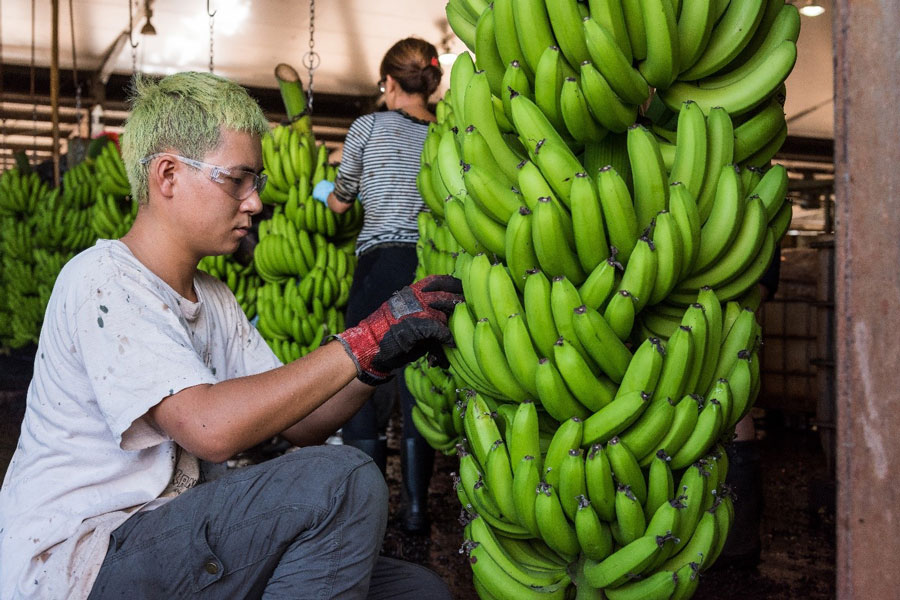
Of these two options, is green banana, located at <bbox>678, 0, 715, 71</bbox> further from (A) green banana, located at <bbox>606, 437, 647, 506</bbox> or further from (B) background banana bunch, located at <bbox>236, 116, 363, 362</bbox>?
(B) background banana bunch, located at <bbox>236, 116, 363, 362</bbox>

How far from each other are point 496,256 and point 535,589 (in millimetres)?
631

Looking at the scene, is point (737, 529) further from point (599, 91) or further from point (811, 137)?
point (811, 137)

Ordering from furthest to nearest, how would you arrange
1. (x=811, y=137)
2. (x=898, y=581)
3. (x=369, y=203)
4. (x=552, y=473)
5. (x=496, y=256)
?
(x=811, y=137) < (x=369, y=203) < (x=496, y=256) < (x=552, y=473) < (x=898, y=581)

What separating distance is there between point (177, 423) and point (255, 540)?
278 millimetres

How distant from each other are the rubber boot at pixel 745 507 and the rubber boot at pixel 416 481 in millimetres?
1324

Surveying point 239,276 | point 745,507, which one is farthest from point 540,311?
point 239,276

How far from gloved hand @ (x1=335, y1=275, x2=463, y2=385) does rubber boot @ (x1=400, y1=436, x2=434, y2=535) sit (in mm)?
2057

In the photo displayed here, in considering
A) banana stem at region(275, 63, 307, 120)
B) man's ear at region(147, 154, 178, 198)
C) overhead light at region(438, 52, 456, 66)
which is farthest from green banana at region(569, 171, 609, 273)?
overhead light at region(438, 52, 456, 66)

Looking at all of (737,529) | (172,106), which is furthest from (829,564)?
(172,106)

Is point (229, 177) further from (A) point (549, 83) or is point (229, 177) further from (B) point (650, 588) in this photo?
(B) point (650, 588)

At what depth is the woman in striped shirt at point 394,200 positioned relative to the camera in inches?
147

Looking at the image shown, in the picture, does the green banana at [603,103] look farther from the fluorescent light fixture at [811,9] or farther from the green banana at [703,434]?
the fluorescent light fixture at [811,9]

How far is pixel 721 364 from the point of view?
5.06 feet

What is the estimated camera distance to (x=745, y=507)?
10.4 feet
